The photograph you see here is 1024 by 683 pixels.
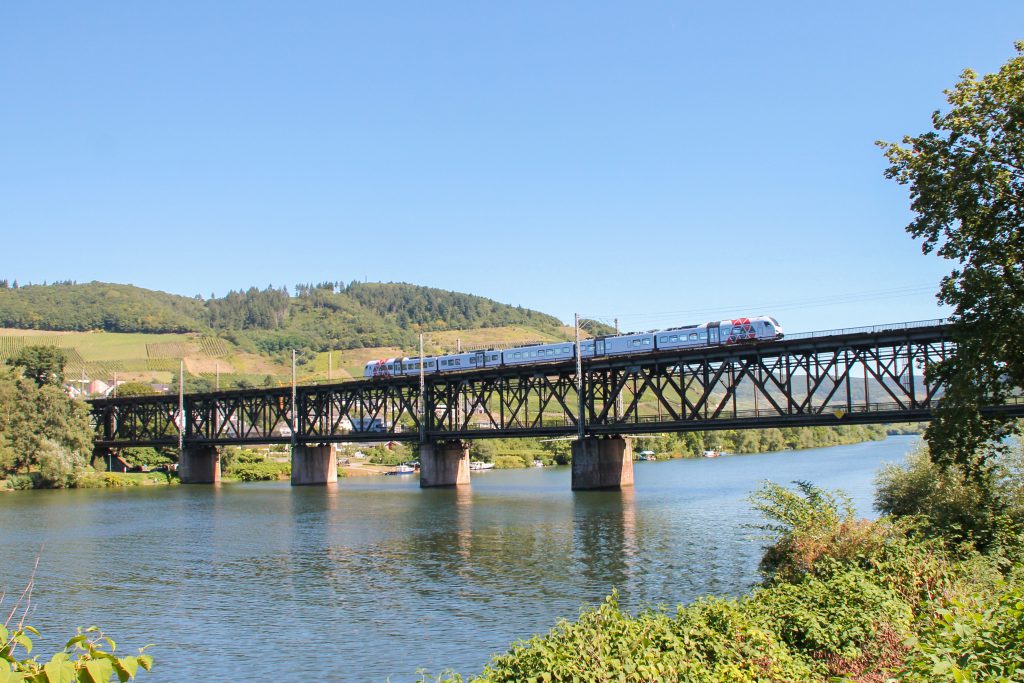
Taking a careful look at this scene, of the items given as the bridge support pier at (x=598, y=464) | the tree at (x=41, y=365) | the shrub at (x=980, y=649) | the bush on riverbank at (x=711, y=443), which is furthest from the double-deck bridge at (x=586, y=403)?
the bush on riverbank at (x=711, y=443)

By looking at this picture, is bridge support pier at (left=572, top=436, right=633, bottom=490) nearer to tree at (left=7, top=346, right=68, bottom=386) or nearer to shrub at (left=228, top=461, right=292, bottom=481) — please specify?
shrub at (left=228, top=461, right=292, bottom=481)

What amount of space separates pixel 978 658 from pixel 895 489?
34080 mm

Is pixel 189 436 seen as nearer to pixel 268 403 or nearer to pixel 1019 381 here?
pixel 268 403

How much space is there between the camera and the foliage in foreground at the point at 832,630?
47.3ft

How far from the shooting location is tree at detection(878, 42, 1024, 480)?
101 ft

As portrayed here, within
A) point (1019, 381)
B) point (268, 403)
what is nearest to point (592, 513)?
point (1019, 381)

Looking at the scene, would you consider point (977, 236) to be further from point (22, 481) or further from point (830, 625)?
point (22, 481)

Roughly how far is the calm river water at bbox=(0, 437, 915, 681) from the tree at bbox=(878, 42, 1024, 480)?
11.3m

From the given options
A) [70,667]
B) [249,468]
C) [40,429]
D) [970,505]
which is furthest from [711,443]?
[70,667]

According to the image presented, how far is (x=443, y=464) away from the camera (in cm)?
10838

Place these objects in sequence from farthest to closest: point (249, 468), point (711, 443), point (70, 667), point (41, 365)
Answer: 1. point (711, 443)
2. point (249, 468)
3. point (41, 365)
4. point (70, 667)

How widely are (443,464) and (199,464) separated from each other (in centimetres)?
4625

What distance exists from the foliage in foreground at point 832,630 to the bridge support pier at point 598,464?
209ft

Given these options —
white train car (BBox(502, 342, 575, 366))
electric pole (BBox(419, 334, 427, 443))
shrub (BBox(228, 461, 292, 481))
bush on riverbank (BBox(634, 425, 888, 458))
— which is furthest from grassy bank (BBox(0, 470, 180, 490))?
bush on riverbank (BBox(634, 425, 888, 458))
